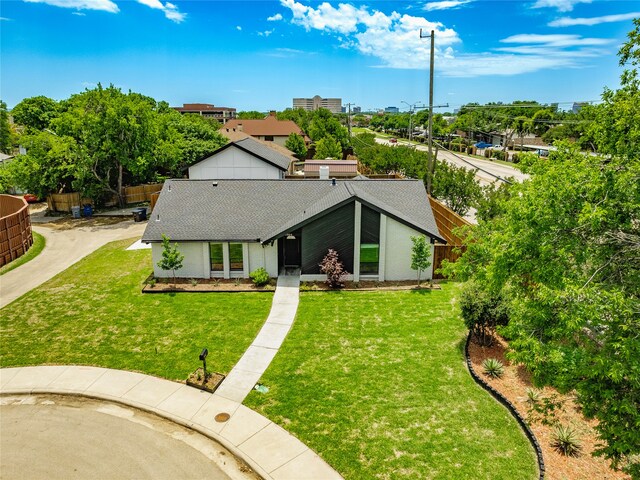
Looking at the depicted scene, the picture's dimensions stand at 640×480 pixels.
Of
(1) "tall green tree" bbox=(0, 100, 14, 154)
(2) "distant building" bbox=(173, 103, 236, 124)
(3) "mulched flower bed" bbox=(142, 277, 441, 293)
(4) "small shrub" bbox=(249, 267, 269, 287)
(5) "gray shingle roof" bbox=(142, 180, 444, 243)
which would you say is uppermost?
(2) "distant building" bbox=(173, 103, 236, 124)

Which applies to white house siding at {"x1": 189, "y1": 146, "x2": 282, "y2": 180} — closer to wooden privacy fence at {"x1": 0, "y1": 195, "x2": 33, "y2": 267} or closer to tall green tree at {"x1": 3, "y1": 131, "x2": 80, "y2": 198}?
tall green tree at {"x1": 3, "y1": 131, "x2": 80, "y2": 198}

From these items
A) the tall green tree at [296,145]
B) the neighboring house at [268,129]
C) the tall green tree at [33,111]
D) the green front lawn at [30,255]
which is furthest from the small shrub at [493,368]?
the neighboring house at [268,129]

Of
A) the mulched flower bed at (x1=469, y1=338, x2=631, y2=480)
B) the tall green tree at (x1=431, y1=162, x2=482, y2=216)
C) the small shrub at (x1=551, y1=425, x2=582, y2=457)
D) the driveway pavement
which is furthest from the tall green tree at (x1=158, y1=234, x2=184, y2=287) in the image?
the tall green tree at (x1=431, y1=162, x2=482, y2=216)

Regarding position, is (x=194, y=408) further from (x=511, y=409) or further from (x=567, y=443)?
(x=567, y=443)

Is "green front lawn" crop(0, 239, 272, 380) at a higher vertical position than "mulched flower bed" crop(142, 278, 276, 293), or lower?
lower

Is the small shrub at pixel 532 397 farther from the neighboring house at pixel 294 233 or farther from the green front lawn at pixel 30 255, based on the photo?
the green front lawn at pixel 30 255

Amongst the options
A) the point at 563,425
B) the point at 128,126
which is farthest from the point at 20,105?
the point at 563,425

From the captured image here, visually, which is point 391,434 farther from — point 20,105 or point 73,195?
point 20,105
